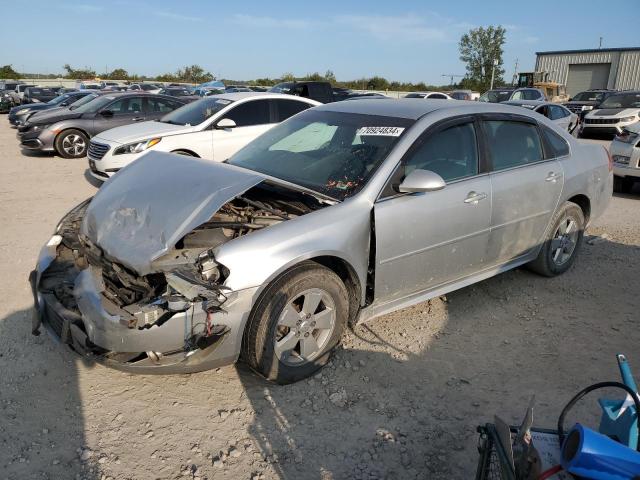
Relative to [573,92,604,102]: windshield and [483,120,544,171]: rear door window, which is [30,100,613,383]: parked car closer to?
[483,120,544,171]: rear door window

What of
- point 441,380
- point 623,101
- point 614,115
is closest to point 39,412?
point 441,380

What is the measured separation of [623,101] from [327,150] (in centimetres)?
1799

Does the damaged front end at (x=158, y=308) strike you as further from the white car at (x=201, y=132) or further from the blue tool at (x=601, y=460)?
the white car at (x=201, y=132)

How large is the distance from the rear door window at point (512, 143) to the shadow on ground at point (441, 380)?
4.06ft

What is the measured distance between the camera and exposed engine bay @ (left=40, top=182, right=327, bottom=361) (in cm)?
266

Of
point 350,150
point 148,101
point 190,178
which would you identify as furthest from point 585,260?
point 148,101

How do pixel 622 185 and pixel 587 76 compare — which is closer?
pixel 622 185

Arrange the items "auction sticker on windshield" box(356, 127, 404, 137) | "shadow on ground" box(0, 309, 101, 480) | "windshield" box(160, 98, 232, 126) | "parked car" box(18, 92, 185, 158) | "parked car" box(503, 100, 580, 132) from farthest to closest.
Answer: "parked car" box(503, 100, 580, 132)
"parked car" box(18, 92, 185, 158)
"windshield" box(160, 98, 232, 126)
"auction sticker on windshield" box(356, 127, 404, 137)
"shadow on ground" box(0, 309, 101, 480)

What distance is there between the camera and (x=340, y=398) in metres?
3.10

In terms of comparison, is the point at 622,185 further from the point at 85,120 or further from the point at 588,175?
the point at 85,120

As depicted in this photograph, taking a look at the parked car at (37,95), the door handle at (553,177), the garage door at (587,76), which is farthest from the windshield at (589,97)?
the parked car at (37,95)

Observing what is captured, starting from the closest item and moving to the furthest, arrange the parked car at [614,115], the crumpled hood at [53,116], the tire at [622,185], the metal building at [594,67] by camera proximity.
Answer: the tire at [622,185], the crumpled hood at [53,116], the parked car at [614,115], the metal building at [594,67]

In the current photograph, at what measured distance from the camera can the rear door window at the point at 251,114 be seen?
8.73 metres

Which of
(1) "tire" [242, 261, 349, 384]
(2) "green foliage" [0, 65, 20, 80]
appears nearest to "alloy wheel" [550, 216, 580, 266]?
(1) "tire" [242, 261, 349, 384]
